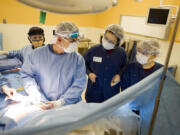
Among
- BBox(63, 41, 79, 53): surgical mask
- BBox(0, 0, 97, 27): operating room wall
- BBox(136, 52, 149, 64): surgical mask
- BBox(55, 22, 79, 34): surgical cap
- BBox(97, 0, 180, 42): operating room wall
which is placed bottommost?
BBox(136, 52, 149, 64): surgical mask

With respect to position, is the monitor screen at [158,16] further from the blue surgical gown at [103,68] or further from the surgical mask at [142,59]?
the surgical mask at [142,59]

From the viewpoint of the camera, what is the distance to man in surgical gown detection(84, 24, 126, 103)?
166cm

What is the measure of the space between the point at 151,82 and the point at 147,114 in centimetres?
25

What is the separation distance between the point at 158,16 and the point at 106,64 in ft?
5.12

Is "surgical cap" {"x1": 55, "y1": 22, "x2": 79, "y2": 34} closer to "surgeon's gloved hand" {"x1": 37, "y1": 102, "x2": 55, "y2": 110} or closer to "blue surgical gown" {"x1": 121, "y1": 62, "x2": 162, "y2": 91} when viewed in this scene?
"surgeon's gloved hand" {"x1": 37, "y1": 102, "x2": 55, "y2": 110}

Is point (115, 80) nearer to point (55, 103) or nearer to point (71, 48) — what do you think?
point (71, 48)

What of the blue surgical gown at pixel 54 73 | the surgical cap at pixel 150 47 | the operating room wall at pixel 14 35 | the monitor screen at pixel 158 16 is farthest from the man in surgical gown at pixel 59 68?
the operating room wall at pixel 14 35

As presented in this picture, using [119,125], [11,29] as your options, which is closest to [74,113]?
[119,125]

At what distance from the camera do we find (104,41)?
167cm

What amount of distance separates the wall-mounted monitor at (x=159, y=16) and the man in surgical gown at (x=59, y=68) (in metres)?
1.89

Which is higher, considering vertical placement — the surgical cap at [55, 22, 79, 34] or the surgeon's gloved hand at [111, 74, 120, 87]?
the surgical cap at [55, 22, 79, 34]

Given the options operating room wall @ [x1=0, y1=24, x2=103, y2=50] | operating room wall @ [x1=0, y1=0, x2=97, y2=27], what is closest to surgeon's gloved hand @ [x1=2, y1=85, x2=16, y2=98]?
operating room wall @ [x1=0, y1=0, x2=97, y2=27]

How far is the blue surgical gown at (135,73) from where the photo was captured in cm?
136

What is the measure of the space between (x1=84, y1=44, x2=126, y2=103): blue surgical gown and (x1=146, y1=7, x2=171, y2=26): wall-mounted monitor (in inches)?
50.6
